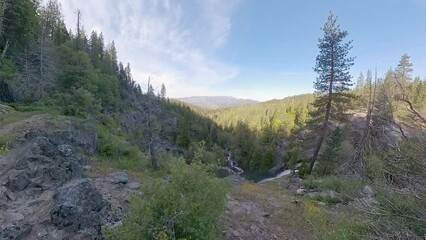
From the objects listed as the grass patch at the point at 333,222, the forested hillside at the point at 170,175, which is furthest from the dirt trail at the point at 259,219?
the grass patch at the point at 333,222

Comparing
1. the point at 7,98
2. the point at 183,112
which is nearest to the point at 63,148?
the point at 7,98

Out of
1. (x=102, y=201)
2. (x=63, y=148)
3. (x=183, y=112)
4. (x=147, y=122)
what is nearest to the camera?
(x=102, y=201)

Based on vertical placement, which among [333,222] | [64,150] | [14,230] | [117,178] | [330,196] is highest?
[64,150]

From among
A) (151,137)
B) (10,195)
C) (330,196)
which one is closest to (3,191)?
(10,195)

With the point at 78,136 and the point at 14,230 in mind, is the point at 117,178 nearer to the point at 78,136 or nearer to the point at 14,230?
the point at 14,230

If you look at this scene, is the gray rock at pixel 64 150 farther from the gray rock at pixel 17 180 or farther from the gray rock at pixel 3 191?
the gray rock at pixel 3 191

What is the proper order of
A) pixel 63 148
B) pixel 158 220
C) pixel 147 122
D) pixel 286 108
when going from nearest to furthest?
pixel 158 220
pixel 63 148
pixel 147 122
pixel 286 108

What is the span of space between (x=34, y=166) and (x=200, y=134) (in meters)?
64.2

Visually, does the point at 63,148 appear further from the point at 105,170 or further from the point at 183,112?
the point at 183,112

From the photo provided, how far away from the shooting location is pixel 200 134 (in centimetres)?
7262

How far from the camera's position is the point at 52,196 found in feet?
23.3

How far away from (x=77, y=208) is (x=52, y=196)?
57.9 inches

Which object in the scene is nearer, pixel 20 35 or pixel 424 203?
pixel 424 203

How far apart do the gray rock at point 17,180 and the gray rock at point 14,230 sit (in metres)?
1.94
